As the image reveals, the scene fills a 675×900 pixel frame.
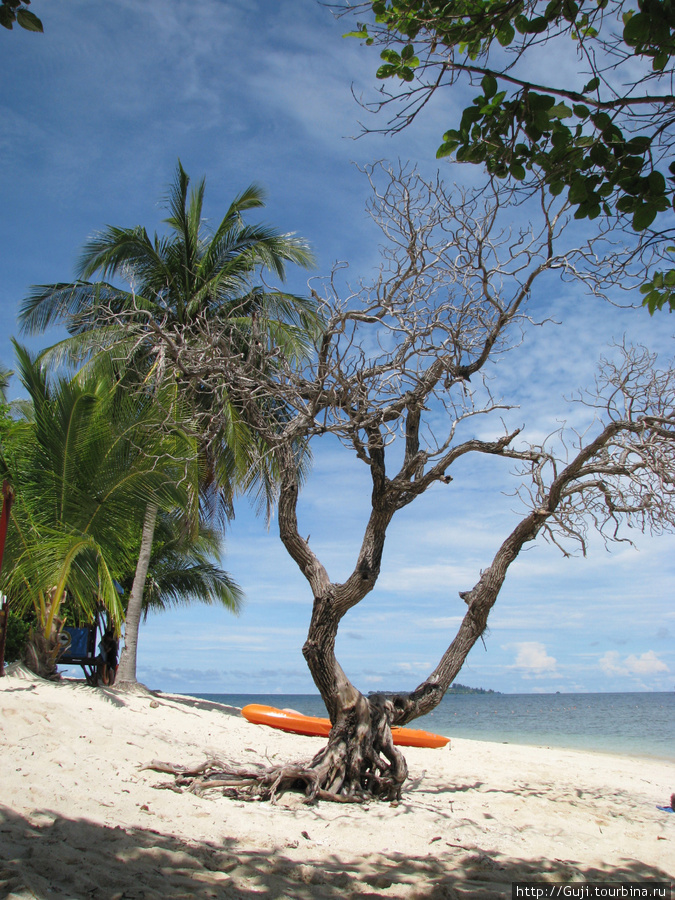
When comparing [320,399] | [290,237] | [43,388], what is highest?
[290,237]

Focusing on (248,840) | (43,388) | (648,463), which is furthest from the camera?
(43,388)

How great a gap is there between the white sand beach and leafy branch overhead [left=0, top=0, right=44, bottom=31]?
3.44 m

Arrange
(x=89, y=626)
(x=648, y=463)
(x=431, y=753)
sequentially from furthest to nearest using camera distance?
(x=89, y=626), (x=431, y=753), (x=648, y=463)

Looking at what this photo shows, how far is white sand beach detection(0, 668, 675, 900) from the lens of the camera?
10.3ft

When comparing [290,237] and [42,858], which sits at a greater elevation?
[290,237]

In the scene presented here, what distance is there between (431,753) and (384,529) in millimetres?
5581

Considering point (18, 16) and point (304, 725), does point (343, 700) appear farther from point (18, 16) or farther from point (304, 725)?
point (18, 16)

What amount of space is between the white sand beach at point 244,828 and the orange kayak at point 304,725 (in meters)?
2.41

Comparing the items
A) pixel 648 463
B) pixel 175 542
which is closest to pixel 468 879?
pixel 648 463

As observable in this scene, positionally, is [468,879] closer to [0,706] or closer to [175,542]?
[0,706]

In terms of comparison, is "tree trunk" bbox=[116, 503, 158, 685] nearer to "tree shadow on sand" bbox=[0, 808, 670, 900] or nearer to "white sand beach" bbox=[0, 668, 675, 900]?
"white sand beach" bbox=[0, 668, 675, 900]

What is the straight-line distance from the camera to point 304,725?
10.4 m

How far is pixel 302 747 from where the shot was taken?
917 cm

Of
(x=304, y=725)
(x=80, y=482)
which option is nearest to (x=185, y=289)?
(x=80, y=482)
